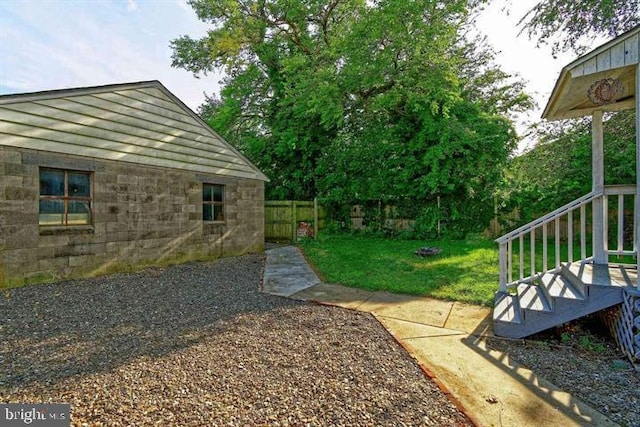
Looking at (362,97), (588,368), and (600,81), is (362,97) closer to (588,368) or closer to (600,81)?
(600,81)

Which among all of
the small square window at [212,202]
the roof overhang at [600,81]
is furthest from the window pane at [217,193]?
the roof overhang at [600,81]

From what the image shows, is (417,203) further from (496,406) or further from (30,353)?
(30,353)

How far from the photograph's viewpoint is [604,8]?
7.29 metres

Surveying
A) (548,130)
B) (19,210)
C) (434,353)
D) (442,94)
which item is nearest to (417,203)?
(442,94)

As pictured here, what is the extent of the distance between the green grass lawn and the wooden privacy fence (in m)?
1.88

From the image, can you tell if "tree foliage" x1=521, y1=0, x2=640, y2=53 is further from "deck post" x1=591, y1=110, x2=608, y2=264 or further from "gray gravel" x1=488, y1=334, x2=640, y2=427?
"gray gravel" x1=488, y1=334, x2=640, y2=427

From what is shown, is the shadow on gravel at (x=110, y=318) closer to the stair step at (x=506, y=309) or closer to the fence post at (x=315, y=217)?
the stair step at (x=506, y=309)

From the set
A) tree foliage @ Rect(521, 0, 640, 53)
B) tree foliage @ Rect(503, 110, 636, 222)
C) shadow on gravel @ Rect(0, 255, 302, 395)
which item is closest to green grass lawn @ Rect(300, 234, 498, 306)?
shadow on gravel @ Rect(0, 255, 302, 395)

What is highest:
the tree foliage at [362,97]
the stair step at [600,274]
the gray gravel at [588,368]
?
the tree foliage at [362,97]

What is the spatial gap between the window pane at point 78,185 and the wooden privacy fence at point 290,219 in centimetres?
712

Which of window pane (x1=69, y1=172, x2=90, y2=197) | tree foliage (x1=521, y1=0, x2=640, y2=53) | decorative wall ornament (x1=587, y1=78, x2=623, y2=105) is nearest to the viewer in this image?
decorative wall ornament (x1=587, y1=78, x2=623, y2=105)

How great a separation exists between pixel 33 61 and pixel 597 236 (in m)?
11.3

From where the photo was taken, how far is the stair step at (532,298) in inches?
142

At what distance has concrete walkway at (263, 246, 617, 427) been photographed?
87.4 inches
